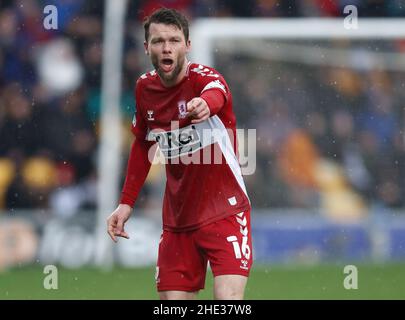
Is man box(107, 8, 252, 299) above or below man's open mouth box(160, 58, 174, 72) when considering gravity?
below

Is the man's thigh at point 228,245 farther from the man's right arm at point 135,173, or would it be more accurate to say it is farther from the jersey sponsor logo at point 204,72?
the jersey sponsor logo at point 204,72

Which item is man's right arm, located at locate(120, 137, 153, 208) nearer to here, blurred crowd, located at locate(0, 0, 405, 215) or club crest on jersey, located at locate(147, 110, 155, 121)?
club crest on jersey, located at locate(147, 110, 155, 121)

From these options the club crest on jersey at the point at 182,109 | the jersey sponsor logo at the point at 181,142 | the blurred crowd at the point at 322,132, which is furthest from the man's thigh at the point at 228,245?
the blurred crowd at the point at 322,132

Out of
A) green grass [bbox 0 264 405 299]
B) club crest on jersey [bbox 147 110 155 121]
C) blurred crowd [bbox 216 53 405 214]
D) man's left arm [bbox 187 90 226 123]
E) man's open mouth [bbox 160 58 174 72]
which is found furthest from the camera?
blurred crowd [bbox 216 53 405 214]

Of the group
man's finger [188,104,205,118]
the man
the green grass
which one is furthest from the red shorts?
the green grass

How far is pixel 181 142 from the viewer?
7.10 meters

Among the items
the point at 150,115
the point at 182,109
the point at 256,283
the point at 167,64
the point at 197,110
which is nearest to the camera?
the point at 197,110

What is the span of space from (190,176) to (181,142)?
0.74 ft

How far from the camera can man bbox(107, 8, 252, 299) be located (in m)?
7.00

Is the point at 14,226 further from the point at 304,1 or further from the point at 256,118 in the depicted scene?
the point at 304,1

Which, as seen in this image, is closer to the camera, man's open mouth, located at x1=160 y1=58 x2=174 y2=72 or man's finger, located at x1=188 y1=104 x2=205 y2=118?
man's finger, located at x1=188 y1=104 x2=205 y2=118

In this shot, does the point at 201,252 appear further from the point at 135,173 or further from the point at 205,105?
the point at 205,105

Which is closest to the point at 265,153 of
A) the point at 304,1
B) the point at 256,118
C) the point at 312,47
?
the point at 256,118

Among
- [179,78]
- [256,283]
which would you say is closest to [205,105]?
[179,78]
